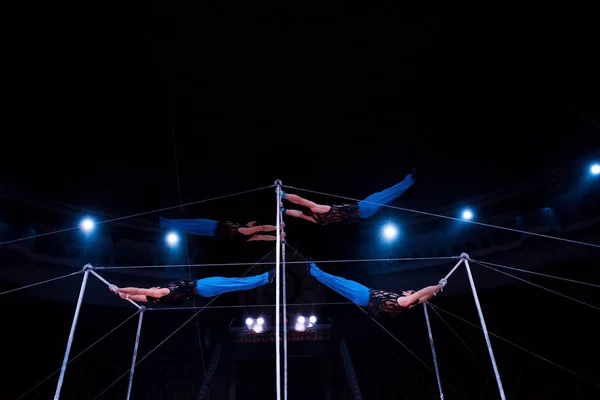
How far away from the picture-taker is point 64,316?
31.6 ft

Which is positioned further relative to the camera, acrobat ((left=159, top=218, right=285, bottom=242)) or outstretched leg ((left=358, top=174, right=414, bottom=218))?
acrobat ((left=159, top=218, right=285, bottom=242))

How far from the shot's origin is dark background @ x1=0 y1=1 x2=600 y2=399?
5.51 metres

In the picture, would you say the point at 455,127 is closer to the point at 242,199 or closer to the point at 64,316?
the point at 242,199

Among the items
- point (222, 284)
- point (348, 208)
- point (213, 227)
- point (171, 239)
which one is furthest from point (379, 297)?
point (171, 239)

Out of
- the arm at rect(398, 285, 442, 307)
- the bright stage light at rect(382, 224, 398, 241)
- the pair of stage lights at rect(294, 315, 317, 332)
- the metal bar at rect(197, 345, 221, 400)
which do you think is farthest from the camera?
the bright stage light at rect(382, 224, 398, 241)

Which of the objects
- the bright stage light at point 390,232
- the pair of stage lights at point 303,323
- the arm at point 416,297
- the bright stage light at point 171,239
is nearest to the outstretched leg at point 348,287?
the arm at point 416,297

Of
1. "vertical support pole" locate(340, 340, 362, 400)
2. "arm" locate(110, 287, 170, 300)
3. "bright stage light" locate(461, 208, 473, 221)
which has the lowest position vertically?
"vertical support pole" locate(340, 340, 362, 400)

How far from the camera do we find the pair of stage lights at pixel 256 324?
11416 millimetres

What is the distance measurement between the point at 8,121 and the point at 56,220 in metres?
4.24

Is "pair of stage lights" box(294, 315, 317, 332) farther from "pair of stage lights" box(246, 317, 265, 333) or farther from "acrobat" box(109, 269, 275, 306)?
"acrobat" box(109, 269, 275, 306)

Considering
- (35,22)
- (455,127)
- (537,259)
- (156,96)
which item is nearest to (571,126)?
(455,127)

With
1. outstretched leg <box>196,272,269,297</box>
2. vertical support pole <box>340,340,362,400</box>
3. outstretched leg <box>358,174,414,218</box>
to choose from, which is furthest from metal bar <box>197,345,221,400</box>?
outstretched leg <box>358,174,414,218</box>

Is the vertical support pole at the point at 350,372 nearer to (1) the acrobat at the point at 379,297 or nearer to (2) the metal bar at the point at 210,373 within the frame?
(2) the metal bar at the point at 210,373

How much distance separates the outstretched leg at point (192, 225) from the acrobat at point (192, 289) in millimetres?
925
